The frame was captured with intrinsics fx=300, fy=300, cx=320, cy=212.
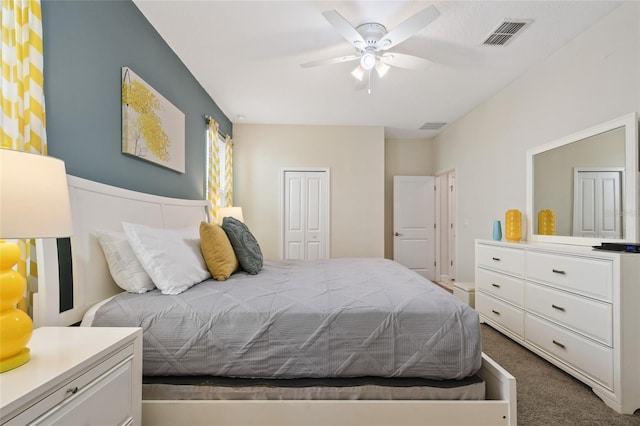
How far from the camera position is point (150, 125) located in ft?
7.74

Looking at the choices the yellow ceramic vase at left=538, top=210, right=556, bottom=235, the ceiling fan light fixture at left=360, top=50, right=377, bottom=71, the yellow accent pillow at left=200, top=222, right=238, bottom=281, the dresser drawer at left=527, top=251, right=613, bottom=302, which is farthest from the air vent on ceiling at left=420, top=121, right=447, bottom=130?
the yellow accent pillow at left=200, top=222, right=238, bottom=281

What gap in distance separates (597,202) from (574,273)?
23.4 inches

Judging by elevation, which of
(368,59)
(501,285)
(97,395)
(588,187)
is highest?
(368,59)

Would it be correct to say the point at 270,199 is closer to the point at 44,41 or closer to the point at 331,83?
the point at 331,83

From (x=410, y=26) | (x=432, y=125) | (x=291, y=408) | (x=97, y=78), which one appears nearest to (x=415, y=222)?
(x=432, y=125)

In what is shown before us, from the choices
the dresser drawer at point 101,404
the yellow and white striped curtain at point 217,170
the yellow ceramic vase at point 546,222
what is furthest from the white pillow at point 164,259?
the yellow ceramic vase at point 546,222

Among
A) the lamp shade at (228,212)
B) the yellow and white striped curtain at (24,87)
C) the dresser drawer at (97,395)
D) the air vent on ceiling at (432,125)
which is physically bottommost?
the dresser drawer at (97,395)

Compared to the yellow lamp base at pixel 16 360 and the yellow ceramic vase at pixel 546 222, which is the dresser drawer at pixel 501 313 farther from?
the yellow lamp base at pixel 16 360

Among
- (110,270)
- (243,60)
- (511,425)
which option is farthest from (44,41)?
(511,425)

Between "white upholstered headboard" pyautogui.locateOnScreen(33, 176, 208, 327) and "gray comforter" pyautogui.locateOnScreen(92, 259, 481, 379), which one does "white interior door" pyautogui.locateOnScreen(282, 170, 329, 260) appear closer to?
"white upholstered headboard" pyautogui.locateOnScreen(33, 176, 208, 327)

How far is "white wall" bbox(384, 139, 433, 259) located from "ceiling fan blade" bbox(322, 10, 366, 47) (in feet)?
11.4

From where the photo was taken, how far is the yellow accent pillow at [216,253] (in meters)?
2.05

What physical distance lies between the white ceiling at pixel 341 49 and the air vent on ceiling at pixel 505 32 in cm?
5

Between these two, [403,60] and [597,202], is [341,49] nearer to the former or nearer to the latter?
[403,60]
